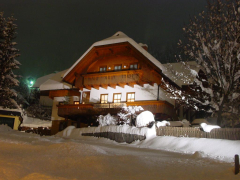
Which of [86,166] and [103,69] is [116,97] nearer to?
[103,69]

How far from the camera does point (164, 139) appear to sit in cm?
1805

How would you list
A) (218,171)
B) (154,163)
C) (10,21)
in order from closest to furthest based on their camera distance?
1. (218,171)
2. (154,163)
3. (10,21)

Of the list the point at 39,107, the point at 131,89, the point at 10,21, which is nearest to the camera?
the point at 10,21

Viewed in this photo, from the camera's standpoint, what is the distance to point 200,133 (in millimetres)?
17219

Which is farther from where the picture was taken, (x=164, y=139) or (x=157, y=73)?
(x=157, y=73)

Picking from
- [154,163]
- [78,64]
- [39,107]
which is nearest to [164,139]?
[154,163]

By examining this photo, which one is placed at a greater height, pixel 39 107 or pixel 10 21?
pixel 10 21

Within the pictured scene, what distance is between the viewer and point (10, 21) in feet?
91.7

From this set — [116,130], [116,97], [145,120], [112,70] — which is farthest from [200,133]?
[112,70]

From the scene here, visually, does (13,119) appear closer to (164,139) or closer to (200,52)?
(164,139)

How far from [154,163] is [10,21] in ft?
79.2

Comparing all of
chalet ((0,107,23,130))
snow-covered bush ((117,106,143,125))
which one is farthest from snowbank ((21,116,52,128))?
snow-covered bush ((117,106,143,125))

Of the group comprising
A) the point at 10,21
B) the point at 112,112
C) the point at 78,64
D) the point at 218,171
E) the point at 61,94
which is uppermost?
the point at 10,21

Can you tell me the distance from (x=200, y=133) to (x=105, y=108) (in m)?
13.2
